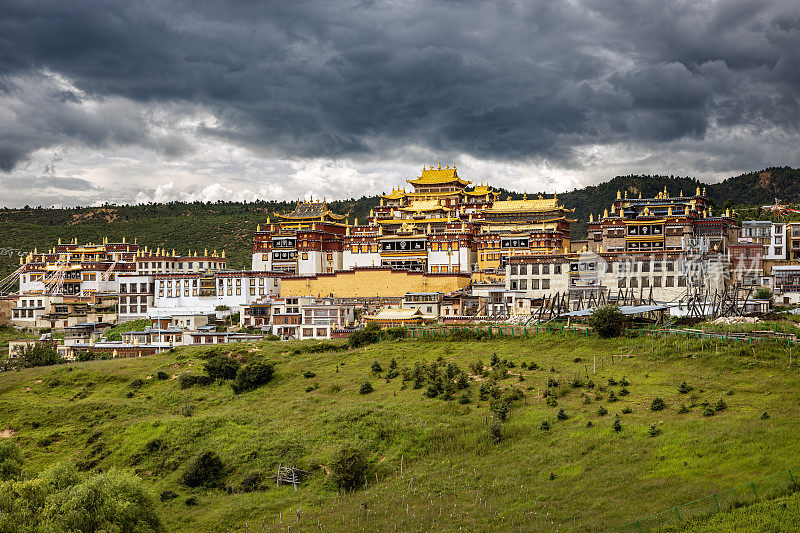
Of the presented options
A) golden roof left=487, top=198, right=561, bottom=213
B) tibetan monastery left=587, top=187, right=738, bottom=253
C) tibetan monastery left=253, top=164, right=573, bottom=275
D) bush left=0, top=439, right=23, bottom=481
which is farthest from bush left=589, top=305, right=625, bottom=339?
golden roof left=487, top=198, right=561, bottom=213

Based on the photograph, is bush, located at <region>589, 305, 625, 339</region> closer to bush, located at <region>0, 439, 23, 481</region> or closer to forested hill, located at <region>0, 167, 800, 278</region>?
bush, located at <region>0, 439, 23, 481</region>

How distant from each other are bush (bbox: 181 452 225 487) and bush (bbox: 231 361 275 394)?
→ 1591 cm

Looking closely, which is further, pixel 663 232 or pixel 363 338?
pixel 663 232

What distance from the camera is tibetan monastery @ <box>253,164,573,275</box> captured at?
10670cm

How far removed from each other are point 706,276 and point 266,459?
56836 mm

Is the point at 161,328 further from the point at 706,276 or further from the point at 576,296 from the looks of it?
the point at 706,276

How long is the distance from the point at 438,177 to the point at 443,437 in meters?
Answer: 84.2

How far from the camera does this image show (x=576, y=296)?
87750mm

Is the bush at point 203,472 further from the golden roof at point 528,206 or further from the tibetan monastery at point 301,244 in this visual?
the golden roof at point 528,206

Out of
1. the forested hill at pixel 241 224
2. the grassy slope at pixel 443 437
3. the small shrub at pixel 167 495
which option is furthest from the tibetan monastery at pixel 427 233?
the small shrub at pixel 167 495

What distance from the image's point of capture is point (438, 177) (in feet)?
413

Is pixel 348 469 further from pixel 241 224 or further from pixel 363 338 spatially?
pixel 241 224

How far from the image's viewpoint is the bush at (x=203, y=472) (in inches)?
1863

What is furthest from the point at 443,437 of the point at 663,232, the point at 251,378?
the point at 663,232
